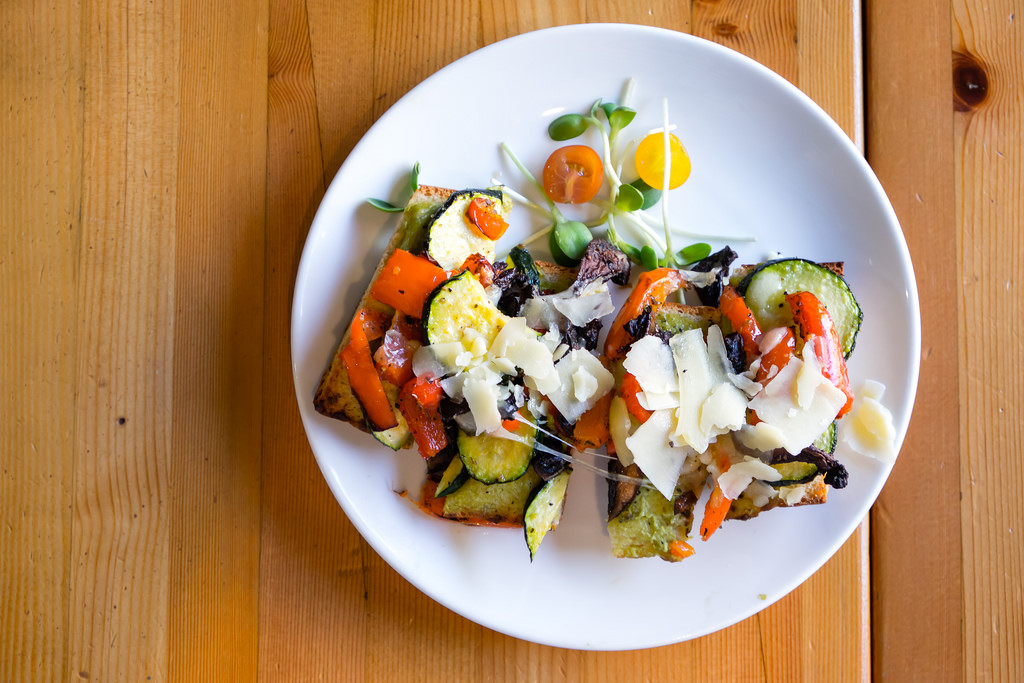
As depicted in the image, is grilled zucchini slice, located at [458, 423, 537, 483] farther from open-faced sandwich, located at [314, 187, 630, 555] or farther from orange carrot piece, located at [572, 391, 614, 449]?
orange carrot piece, located at [572, 391, 614, 449]

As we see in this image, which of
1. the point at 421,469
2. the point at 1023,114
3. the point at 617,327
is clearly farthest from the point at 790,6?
the point at 421,469

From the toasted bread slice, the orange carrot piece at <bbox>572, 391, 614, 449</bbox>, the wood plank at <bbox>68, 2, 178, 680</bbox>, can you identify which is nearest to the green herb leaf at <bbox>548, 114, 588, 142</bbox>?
the toasted bread slice

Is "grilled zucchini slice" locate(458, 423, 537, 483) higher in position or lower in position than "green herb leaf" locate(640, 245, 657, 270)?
lower

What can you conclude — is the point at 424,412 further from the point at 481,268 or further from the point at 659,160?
the point at 659,160

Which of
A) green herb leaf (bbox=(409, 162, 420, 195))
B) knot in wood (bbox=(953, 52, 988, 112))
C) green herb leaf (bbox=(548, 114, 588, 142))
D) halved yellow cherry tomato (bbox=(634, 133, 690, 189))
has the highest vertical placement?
knot in wood (bbox=(953, 52, 988, 112))

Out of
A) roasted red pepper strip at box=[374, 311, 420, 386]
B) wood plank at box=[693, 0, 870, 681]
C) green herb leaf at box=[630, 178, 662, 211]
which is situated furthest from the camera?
wood plank at box=[693, 0, 870, 681]

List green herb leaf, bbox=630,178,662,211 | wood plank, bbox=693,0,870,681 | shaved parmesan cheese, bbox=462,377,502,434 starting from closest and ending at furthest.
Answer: shaved parmesan cheese, bbox=462,377,502,434, green herb leaf, bbox=630,178,662,211, wood plank, bbox=693,0,870,681

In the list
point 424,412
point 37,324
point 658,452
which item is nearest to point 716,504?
point 658,452

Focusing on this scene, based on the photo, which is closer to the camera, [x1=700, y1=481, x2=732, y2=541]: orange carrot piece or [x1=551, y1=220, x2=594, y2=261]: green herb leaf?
[x1=700, y1=481, x2=732, y2=541]: orange carrot piece
